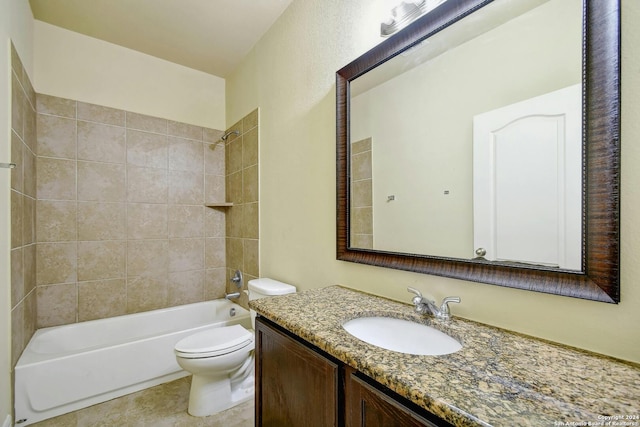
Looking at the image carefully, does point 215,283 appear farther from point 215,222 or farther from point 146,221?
point 146,221

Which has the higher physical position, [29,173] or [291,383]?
[29,173]

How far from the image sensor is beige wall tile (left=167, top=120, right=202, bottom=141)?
2.65m

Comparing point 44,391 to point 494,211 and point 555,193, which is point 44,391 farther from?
point 555,193

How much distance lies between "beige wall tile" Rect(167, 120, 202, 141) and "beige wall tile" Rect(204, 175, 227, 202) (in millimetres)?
411

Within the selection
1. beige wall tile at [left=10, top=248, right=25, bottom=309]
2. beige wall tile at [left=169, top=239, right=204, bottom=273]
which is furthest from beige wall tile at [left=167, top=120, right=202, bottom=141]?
beige wall tile at [left=10, top=248, right=25, bottom=309]

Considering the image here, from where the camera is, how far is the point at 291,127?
1909 millimetres

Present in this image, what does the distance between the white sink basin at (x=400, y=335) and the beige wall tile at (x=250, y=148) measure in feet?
5.50

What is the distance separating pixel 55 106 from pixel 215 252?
171 cm

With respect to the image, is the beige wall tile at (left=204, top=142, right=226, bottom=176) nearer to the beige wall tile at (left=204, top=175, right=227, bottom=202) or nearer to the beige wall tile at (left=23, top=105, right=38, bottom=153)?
the beige wall tile at (left=204, top=175, right=227, bottom=202)

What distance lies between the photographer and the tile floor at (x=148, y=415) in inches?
65.6

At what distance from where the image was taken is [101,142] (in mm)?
2334

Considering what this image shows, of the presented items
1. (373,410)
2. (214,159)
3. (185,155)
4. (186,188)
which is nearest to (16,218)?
(186,188)

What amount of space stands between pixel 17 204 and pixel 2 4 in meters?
1.03

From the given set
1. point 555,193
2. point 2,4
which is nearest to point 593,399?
point 555,193
